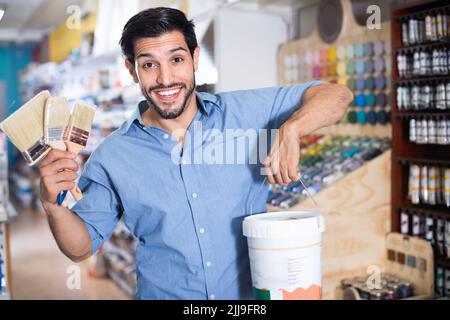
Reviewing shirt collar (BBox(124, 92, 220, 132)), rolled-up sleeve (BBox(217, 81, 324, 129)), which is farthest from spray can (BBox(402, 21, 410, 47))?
shirt collar (BBox(124, 92, 220, 132))

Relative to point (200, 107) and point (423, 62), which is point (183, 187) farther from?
point (423, 62)

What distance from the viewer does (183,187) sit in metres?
1.15

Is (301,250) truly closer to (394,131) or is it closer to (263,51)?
(263,51)

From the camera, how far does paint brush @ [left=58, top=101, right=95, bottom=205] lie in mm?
995

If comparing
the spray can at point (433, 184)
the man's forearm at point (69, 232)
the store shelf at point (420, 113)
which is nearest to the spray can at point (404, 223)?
the spray can at point (433, 184)

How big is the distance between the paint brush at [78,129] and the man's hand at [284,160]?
0.34 meters

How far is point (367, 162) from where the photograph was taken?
92.6 inches

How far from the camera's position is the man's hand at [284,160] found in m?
0.97

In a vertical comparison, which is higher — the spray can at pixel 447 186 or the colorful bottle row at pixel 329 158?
the colorful bottle row at pixel 329 158

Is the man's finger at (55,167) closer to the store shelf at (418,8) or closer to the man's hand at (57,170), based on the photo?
the man's hand at (57,170)

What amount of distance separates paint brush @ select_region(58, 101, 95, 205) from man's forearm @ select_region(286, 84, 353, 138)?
366mm

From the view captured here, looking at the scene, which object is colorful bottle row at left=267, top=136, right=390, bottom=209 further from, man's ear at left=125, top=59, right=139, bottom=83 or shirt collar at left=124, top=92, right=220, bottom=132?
man's ear at left=125, top=59, right=139, bottom=83

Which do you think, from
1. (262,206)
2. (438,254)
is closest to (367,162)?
(438,254)
